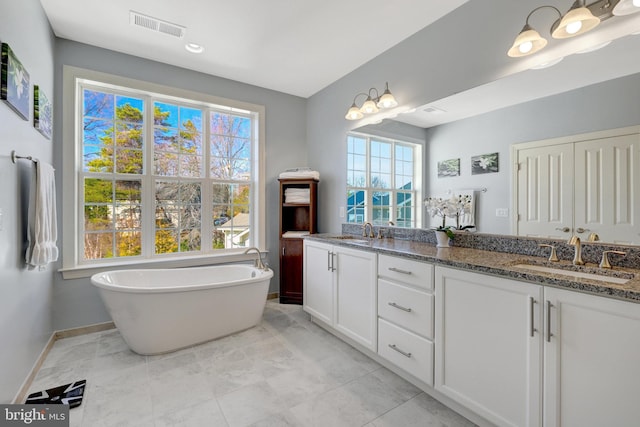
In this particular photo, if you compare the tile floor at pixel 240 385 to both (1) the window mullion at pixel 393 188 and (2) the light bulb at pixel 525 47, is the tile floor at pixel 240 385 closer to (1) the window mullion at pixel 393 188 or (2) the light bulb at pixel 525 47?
(1) the window mullion at pixel 393 188

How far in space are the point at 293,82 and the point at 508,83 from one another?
94.3 inches

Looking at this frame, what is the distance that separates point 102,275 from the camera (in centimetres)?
251

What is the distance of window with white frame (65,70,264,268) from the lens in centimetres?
285

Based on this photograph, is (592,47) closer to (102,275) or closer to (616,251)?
(616,251)

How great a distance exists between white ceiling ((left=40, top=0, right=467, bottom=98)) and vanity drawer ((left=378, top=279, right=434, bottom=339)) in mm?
2127

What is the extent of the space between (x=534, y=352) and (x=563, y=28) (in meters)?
1.68

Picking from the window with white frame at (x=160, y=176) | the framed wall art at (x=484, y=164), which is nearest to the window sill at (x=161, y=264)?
the window with white frame at (x=160, y=176)

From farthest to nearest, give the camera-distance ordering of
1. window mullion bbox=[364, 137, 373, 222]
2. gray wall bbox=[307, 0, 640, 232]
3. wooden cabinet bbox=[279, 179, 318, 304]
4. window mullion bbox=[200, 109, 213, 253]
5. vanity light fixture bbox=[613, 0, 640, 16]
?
wooden cabinet bbox=[279, 179, 318, 304] → window mullion bbox=[200, 109, 213, 253] → window mullion bbox=[364, 137, 373, 222] → gray wall bbox=[307, 0, 640, 232] → vanity light fixture bbox=[613, 0, 640, 16]

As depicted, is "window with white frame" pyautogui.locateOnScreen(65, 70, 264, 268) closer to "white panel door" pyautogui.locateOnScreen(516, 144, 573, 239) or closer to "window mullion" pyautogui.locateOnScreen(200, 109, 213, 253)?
"window mullion" pyautogui.locateOnScreen(200, 109, 213, 253)

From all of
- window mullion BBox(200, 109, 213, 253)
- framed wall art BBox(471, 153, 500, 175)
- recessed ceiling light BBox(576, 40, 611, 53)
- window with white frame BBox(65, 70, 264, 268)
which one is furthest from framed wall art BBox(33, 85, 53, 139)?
recessed ceiling light BBox(576, 40, 611, 53)

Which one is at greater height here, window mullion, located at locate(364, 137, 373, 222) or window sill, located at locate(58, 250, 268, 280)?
window mullion, located at locate(364, 137, 373, 222)

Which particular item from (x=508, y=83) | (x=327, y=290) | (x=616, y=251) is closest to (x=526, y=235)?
(x=616, y=251)

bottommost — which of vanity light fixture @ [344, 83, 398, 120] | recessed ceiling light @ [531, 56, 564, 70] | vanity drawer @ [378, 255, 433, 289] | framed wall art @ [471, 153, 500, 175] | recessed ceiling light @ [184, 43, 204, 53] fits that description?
vanity drawer @ [378, 255, 433, 289]

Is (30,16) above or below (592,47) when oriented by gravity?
above
